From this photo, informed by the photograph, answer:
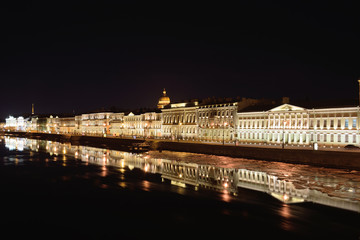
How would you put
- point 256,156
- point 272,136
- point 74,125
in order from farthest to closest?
point 74,125
point 272,136
point 256,156

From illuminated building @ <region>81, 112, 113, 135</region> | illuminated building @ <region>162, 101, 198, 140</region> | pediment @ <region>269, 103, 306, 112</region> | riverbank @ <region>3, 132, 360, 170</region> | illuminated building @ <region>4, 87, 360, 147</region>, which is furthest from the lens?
illuminated building @ <region>81, 112, 113, 135</region>

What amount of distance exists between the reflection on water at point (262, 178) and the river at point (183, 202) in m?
0.08

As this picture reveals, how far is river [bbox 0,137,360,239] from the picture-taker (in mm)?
19344

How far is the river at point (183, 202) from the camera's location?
762 inches

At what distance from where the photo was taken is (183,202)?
2528cm

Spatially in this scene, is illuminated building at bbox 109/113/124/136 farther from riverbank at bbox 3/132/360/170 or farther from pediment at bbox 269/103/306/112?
pediment at bbox 269/103/306/112

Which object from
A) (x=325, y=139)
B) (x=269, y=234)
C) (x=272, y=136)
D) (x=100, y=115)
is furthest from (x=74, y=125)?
(x=269, y=234)

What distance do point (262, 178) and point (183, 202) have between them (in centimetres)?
1172

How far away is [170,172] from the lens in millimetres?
39250

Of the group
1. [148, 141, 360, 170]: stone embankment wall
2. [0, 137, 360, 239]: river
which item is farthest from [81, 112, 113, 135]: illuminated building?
[0, 137, 360, 239]: river

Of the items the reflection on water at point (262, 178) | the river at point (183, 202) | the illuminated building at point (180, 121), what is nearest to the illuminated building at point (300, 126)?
the reflection on water at point (262, 178)

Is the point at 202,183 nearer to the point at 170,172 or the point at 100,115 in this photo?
the point at 170,172

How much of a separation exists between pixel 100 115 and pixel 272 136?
239 feet

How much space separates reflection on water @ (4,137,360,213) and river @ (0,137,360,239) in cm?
8
